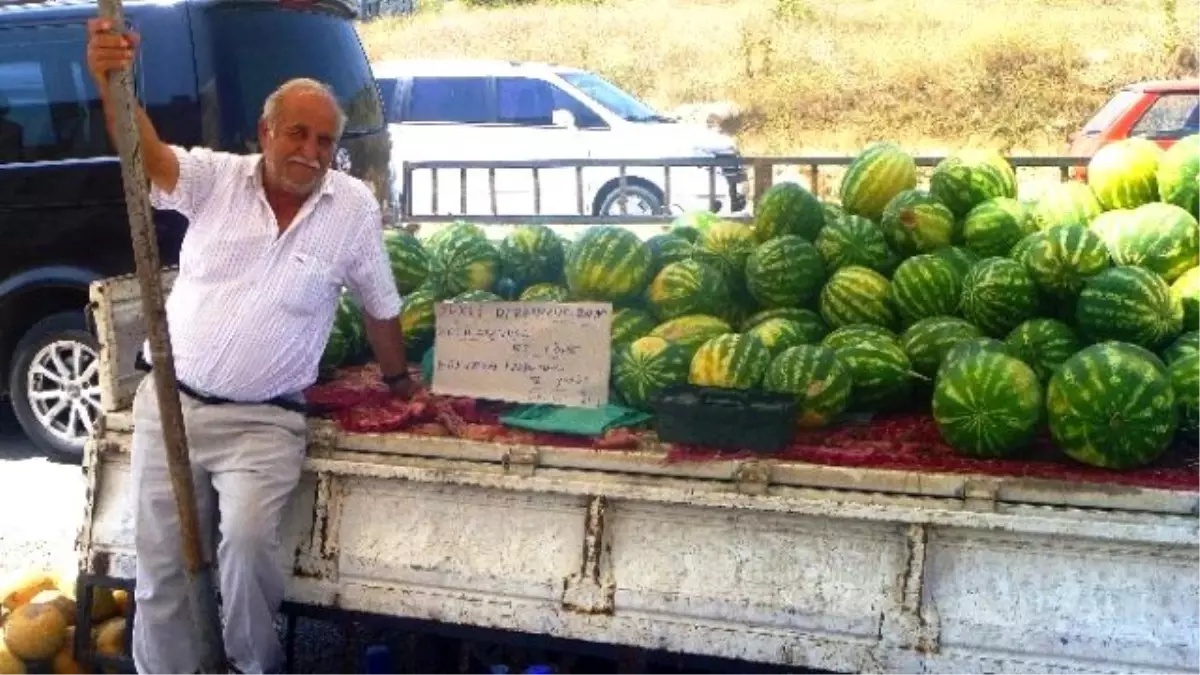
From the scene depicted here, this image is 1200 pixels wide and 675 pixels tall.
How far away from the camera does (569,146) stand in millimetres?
13117

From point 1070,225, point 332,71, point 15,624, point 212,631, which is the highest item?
point 332,71

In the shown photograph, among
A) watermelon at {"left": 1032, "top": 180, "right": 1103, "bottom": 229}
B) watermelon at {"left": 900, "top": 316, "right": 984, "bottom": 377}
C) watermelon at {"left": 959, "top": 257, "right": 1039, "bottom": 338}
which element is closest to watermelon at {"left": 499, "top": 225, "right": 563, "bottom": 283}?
watermelon at {"left": 900, "top": 316, "right": 984, "bottom": 377}

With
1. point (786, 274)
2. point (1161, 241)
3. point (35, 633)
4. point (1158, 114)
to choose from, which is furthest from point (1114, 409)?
point (1158, 114)

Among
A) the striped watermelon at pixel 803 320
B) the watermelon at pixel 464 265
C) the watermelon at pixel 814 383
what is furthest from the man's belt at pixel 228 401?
the striped watermelon at pixel 803 320

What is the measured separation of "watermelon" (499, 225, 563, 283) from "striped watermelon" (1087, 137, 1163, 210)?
192cm

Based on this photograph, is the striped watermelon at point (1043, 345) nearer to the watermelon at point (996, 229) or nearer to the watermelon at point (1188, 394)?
the watermelon at point (1188, 394)

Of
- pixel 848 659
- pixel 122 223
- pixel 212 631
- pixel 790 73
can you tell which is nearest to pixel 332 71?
pixel 122 223

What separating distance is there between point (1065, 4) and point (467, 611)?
30.6m

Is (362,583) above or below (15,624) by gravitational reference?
above

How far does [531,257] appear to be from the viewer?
183 inches

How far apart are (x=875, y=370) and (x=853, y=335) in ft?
0.54

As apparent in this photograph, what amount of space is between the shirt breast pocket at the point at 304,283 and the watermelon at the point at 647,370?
90cm

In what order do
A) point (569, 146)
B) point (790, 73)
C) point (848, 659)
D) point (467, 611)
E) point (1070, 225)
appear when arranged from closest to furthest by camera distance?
point (848, 659), point (467, 611), point (1070, 225), point (569, 146), point (790, 73)

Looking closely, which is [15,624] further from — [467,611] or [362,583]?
[467,611]
